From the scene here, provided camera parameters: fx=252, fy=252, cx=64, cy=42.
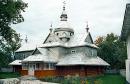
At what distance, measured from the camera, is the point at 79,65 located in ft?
133

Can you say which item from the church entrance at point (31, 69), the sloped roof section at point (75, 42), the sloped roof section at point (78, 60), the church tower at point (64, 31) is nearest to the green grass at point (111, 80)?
the sloped roof section at point (78, 60)

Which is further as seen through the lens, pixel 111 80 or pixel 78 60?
pixel 78 60

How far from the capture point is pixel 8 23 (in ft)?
95.0

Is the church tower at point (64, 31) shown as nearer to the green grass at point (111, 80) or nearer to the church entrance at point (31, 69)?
the church entrance at point (31, 69)

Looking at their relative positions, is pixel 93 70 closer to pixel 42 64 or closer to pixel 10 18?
pixel 42 64

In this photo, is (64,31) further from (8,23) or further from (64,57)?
(8,23)

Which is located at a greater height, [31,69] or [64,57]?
[64,57]

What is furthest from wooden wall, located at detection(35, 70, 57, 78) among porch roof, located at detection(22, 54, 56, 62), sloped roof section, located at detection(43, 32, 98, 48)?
sloped roof section, located at detection(43, 32, 98, 48)

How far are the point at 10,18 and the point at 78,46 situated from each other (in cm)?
1862

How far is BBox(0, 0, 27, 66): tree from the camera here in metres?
27.7

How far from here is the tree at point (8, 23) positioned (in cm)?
2773

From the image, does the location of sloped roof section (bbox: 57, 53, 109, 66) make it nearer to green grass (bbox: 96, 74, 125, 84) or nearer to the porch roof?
the porch roof

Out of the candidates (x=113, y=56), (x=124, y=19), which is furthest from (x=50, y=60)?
(x=124, y=19)

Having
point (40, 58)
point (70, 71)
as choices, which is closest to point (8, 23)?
point (40, 58)
